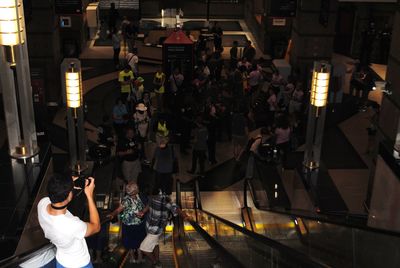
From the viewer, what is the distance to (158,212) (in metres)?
8.00

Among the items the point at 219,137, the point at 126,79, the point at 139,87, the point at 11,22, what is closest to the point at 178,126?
the point at 219,137

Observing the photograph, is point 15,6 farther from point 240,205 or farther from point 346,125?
point 346,125

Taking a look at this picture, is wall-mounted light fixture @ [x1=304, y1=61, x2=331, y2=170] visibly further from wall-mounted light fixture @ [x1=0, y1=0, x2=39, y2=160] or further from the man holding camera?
the man holding camera

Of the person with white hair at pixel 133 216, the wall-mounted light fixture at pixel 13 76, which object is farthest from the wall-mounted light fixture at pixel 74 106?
the person with white hair at pixel 133 216

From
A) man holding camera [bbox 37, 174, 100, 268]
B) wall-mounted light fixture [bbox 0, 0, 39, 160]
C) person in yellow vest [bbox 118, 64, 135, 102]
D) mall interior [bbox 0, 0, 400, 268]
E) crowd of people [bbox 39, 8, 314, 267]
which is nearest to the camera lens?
man holding camera [bbox 37, 174, 100, 268]

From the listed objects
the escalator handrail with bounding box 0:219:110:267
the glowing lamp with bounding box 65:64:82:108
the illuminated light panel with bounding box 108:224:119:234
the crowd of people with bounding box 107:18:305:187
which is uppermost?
the escalator handrail with bounding box 0:219:110:267

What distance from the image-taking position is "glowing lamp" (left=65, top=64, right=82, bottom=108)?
11.2m

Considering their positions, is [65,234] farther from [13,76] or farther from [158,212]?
[13,76]

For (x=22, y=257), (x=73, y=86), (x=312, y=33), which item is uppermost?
(x=22, y=257)

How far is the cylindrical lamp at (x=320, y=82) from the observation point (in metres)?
11.4

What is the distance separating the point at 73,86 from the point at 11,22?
3.61m

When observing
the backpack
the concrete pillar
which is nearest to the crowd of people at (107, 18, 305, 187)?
the backpack

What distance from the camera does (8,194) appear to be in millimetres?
7988

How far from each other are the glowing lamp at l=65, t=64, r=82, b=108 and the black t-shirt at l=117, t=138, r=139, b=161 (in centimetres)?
119
